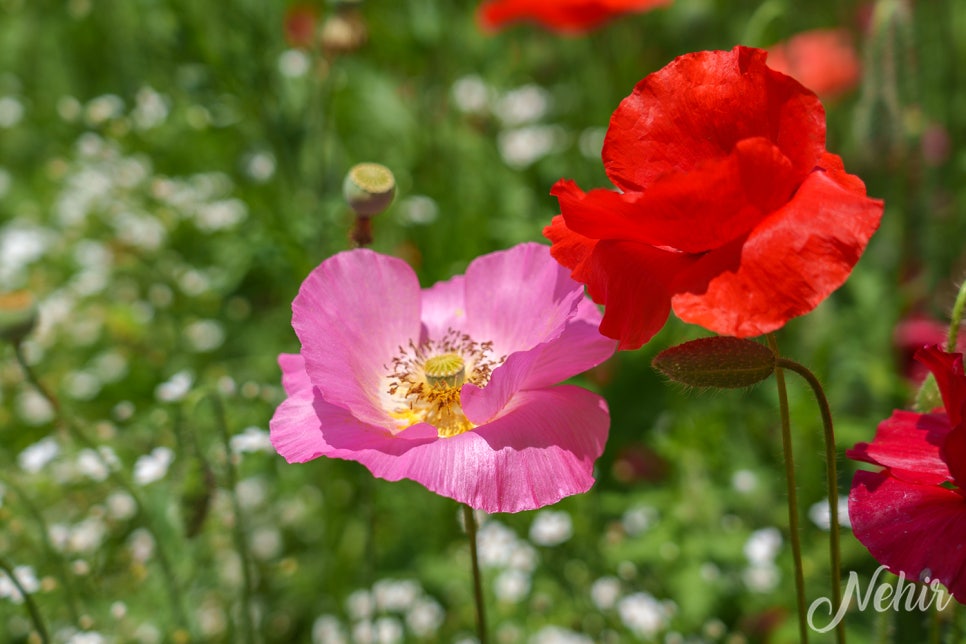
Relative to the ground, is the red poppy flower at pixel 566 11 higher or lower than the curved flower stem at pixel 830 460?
higher

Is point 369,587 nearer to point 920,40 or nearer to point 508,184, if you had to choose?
point 508,184

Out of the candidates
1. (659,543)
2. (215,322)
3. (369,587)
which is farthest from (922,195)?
(215,322)

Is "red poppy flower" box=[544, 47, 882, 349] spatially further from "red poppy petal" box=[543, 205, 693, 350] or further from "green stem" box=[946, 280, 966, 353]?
"green stem" box=[946, 280, 966, 353]

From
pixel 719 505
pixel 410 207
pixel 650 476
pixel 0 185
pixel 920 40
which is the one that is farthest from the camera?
pixel 0 185

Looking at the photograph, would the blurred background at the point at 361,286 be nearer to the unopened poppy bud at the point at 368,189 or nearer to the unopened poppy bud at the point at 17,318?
the unopened poppy bud at the point at 17,318

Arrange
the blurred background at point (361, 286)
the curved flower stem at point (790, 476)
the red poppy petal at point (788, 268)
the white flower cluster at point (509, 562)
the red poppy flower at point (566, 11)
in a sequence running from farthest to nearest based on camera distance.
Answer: the red poppy flower at point (566, 11) → the white flower cluster at point (509, 562) → the blurred background at point (361, 286) → the curved flower stem at point (790, 476) → the red poppy petal at point (788, 268)

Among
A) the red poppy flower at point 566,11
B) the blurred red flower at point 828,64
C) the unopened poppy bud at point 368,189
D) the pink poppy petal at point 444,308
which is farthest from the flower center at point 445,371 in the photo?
the blurred red flower at point 828,64
